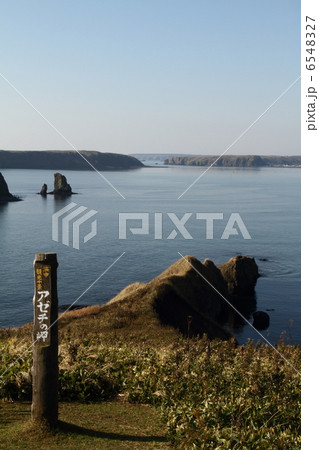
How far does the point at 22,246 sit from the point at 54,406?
281 feet

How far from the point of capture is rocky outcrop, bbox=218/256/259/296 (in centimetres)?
6912

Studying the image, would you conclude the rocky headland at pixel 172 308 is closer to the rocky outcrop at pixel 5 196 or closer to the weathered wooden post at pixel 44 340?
the weathered wooden post at pixel 44 340

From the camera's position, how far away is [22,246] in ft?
303

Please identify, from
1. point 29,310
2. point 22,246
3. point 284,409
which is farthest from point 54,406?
point 22,246

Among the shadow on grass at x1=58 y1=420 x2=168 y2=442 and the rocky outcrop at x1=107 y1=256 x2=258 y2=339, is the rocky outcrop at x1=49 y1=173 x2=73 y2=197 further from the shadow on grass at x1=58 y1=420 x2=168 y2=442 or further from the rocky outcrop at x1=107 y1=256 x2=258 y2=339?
the shadow on grass at x1=58 y1=420 x2=168 y2=442

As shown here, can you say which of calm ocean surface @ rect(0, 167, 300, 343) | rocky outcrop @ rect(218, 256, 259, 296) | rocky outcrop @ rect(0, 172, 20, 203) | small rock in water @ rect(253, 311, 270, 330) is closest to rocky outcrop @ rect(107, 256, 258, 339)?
rocky outcrop @ rect(218, 256, 259, 296)

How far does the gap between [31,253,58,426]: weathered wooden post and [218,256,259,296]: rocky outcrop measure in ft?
199

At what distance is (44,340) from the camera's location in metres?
9.49

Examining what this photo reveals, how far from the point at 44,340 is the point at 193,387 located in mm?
3742

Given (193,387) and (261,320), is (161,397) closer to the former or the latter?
(193,387)

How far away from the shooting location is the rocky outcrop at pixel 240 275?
69.1 metres
